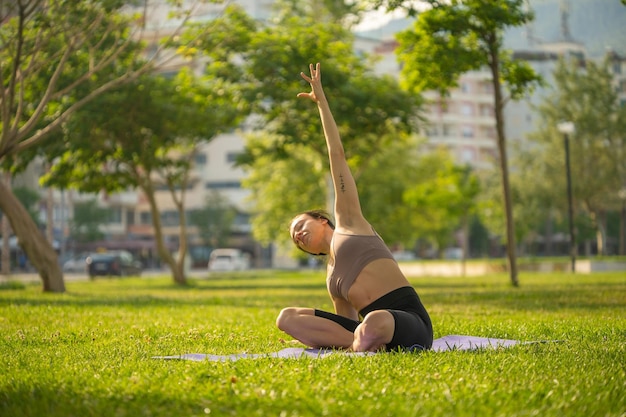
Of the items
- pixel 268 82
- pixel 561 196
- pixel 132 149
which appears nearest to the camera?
pixel 268 82

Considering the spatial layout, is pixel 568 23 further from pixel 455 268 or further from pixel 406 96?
pixel 455 268

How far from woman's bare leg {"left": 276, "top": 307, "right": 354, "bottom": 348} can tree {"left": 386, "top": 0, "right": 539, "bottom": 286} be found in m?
12.5

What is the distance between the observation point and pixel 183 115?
30.0m

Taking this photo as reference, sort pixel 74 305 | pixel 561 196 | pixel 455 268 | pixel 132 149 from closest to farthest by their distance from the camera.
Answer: pixel 74 305 < pixel 132 149 < pixel 455 268 < pixel 561 196

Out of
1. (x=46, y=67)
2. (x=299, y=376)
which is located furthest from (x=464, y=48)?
(x=299, y=376)

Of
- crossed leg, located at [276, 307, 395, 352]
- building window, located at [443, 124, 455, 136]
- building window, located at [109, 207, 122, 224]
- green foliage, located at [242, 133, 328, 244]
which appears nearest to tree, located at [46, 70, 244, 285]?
green foliage, located at [242, 133, 328, 244]

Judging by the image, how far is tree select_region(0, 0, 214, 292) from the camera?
1806 cm

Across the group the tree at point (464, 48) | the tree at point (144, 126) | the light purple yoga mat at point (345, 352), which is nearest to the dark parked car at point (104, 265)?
the tree at point (144, 126)

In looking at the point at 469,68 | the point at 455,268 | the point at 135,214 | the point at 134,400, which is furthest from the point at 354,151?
the point at 135,214

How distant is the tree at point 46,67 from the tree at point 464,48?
4.88 meters

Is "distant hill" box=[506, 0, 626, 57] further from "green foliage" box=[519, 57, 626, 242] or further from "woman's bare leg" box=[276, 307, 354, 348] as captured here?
"green foliage" box=[519, 57, 626, 242]

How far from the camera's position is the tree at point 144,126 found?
92.2 ft

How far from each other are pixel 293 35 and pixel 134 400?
2256cm

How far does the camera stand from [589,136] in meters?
55.3
